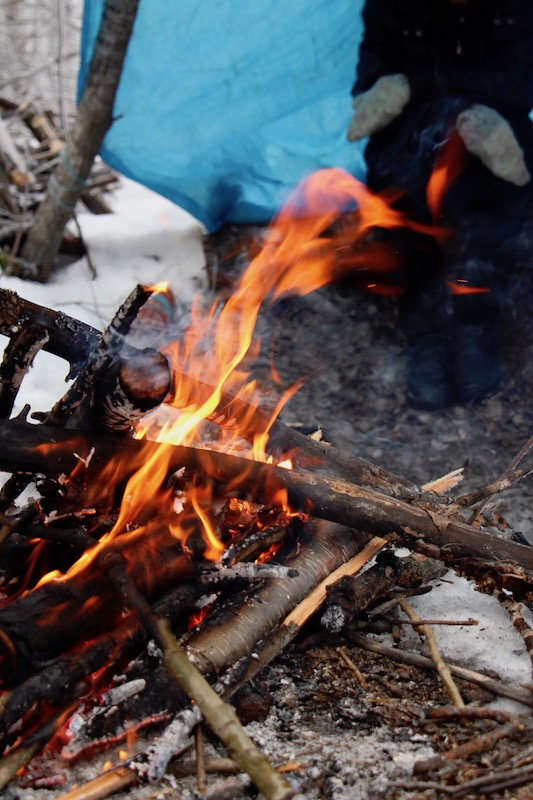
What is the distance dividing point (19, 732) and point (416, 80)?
4986 millimetres

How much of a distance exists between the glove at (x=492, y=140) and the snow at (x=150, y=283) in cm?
260

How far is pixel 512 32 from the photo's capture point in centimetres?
459

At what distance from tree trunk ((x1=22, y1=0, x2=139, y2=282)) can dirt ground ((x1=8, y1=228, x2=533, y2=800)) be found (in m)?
2.69

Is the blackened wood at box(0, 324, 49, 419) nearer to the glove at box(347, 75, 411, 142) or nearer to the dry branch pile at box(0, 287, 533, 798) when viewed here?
the dry branch pile at box(0, 287, 533, 798)

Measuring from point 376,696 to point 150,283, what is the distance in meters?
4.45

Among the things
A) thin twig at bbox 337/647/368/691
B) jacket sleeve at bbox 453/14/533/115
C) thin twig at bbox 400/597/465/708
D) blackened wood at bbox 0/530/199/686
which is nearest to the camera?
blackened wood at bbox 0/530/199/686

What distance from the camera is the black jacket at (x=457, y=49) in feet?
15.2

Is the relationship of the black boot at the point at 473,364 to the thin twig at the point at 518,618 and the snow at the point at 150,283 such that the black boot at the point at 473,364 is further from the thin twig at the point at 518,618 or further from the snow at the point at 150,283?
the thin twig at the point at 518,618

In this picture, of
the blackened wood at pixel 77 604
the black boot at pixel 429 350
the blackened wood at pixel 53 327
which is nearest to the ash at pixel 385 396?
the black boot at pixel 429 350

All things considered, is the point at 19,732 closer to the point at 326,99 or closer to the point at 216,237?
the point at 216,237

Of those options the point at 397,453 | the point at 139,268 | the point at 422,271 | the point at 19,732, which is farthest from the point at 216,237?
the point at 19,732

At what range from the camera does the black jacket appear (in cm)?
462

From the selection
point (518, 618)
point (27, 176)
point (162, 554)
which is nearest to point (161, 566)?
point (162, 554)

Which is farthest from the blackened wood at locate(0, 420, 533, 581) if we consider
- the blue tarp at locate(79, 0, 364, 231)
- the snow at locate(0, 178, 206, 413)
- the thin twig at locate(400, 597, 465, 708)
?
the blue tarp at locate(79, 0, 364, 231)
